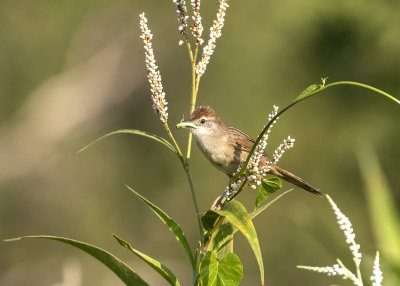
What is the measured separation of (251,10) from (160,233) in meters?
4.89

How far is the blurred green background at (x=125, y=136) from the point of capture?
35.2 feet

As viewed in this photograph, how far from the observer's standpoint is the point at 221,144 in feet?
14.2

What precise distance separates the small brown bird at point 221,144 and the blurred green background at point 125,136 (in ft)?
11.5

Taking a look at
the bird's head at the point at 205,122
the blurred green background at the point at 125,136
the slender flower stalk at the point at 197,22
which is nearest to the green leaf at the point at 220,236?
the slender flower stalk at the point at 197,22

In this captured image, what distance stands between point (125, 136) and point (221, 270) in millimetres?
12223

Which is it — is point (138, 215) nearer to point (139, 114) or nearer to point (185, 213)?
point (185, 213)

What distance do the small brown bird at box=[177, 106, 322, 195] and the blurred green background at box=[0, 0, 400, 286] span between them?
137 inches

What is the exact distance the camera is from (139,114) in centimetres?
1413

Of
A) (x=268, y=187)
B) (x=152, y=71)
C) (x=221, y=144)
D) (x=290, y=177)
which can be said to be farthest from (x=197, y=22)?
(x=221, y=144)

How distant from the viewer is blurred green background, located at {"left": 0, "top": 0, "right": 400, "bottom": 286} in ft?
35.2

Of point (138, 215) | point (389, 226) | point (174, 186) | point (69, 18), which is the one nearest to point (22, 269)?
point (138, 215)

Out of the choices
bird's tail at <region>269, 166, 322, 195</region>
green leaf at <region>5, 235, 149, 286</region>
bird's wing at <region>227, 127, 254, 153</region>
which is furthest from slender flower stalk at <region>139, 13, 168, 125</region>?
bird's wing at <region>227, 127, 254, 153</region>

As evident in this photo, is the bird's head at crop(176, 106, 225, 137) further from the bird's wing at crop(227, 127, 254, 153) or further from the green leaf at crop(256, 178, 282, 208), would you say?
the green leaf at crop(256, 178, 282, 208)

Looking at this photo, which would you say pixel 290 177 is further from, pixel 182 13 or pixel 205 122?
pixel 182 13
